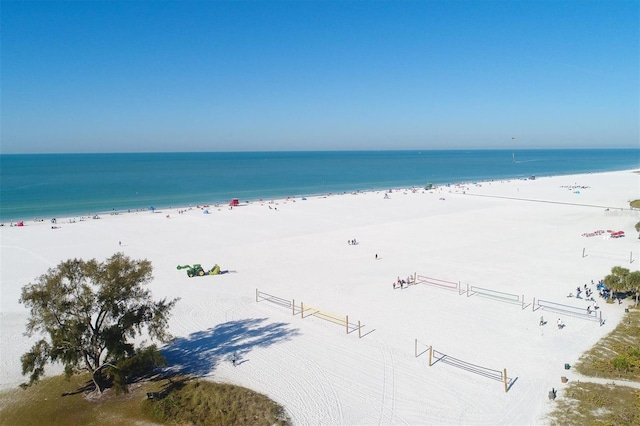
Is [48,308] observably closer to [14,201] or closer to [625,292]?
[625,292]

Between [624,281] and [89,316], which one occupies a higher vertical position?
[89,316]

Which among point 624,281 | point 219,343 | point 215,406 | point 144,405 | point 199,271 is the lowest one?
point 144,405

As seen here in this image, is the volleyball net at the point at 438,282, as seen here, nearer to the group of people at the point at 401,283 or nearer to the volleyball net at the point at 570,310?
the group of people at the point at 401,283

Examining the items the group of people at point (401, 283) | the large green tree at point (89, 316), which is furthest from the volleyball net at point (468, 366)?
the large green tree at point (89, 316)

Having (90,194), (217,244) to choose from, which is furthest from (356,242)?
(90,194)

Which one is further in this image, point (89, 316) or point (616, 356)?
point (616, 356)

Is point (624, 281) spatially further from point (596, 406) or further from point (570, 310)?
point (596, 406)

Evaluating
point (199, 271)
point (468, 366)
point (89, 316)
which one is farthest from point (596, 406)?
point (199, 271)
